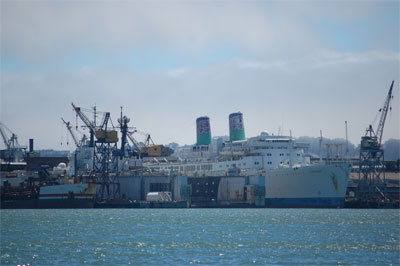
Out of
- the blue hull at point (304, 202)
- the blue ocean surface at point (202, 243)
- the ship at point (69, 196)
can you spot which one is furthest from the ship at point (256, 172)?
the blue ocean surface at point (202, 243)

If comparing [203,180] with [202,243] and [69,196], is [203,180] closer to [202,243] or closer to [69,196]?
[69,196]

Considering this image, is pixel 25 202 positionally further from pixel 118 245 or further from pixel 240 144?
pixel 118 245

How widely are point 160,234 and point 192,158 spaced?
7866 centimetres

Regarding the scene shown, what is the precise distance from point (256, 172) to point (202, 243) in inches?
2448

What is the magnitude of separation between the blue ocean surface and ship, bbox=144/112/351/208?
26346 millimetres

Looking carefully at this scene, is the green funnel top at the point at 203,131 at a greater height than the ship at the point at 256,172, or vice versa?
the green funnel top at the point at 203,131

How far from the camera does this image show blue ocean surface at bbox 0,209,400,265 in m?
36.8

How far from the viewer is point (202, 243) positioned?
4500 centimetres

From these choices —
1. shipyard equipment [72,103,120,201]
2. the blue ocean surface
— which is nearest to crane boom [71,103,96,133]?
shipyard equipment [72,103,120,201]

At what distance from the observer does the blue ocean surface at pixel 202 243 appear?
121 feet

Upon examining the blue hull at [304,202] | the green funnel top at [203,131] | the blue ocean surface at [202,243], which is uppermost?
the green funnel top at [203,131]

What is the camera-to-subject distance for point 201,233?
5278cm

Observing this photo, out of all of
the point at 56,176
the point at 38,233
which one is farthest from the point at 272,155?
the point at 38,233

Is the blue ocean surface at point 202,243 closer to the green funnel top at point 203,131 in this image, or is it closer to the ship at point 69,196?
the ship at point 69,196
